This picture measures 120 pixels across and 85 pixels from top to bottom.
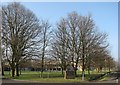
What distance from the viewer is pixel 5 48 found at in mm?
28406

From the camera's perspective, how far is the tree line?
1151 inches

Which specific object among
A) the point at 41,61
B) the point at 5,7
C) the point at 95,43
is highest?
the point at 5,7

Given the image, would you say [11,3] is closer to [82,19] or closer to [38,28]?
[38,28]

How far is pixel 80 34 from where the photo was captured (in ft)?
99.4

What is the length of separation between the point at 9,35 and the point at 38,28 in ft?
13.0

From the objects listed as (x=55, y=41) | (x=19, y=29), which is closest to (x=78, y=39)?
(x=55, y=41)

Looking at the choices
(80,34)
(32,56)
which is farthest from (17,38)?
(80,34)

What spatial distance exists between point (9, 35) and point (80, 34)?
8.76 metres

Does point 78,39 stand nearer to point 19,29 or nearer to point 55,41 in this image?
point 55,41

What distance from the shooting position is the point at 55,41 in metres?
31.0

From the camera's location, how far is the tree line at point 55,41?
95.9 feet

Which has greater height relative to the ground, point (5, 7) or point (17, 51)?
point (5, 7)

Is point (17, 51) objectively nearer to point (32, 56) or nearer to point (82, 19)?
point (32, 56)

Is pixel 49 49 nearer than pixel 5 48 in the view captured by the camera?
No
